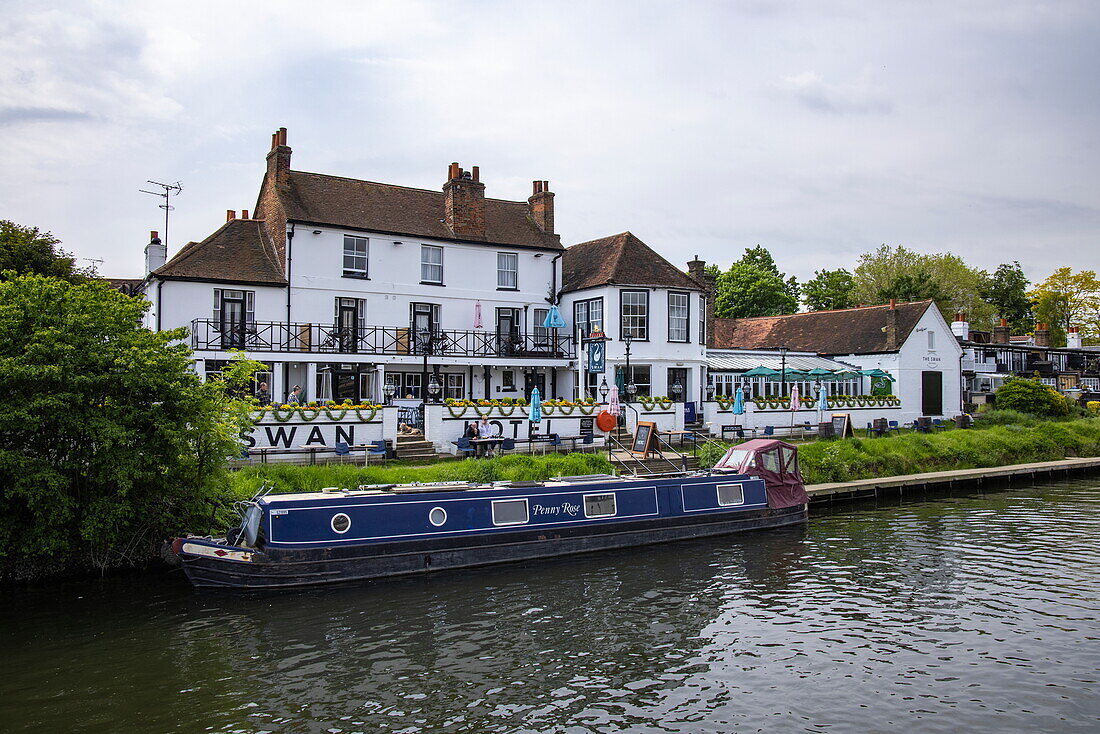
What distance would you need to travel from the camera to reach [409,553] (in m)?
15.7

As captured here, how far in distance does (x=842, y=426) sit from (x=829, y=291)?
37013 mm

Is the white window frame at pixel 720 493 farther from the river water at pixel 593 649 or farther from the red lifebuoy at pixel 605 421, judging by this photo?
the red lifebuoy at pixel 605 421

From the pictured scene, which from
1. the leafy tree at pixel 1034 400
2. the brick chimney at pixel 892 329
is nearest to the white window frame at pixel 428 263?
the brick chimney at pixel 892 329

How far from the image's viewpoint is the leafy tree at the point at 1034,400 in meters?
38.4

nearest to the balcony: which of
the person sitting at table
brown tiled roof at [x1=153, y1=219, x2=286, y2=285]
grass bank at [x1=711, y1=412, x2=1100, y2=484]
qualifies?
brown tiled roof at [x1=153, y1=219, x2=286, y2=285]

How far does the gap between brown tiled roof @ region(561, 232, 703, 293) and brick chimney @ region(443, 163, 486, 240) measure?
469 centimetres

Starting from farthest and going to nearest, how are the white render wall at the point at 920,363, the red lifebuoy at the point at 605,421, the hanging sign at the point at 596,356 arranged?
the white render wall at the point at 920,363 → the hanging sign at the point at 596,356 → the red lifebuoy at the point at 605,421

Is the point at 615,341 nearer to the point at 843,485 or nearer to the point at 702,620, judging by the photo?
the point at 843,485

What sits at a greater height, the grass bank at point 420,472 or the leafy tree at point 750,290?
the leafy tree at point 750,290

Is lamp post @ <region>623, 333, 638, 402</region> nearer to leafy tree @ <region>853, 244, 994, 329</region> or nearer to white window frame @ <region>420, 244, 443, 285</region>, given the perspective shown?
white window frame @ <region>420, 244, 443, 285</region>

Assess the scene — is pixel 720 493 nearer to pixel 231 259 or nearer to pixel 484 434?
pixel 484 434

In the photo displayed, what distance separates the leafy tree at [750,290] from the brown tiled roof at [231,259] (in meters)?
35.7

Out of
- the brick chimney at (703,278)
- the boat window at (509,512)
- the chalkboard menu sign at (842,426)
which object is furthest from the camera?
the brick chimney at (703,278)

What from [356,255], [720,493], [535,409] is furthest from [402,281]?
[720,493]
